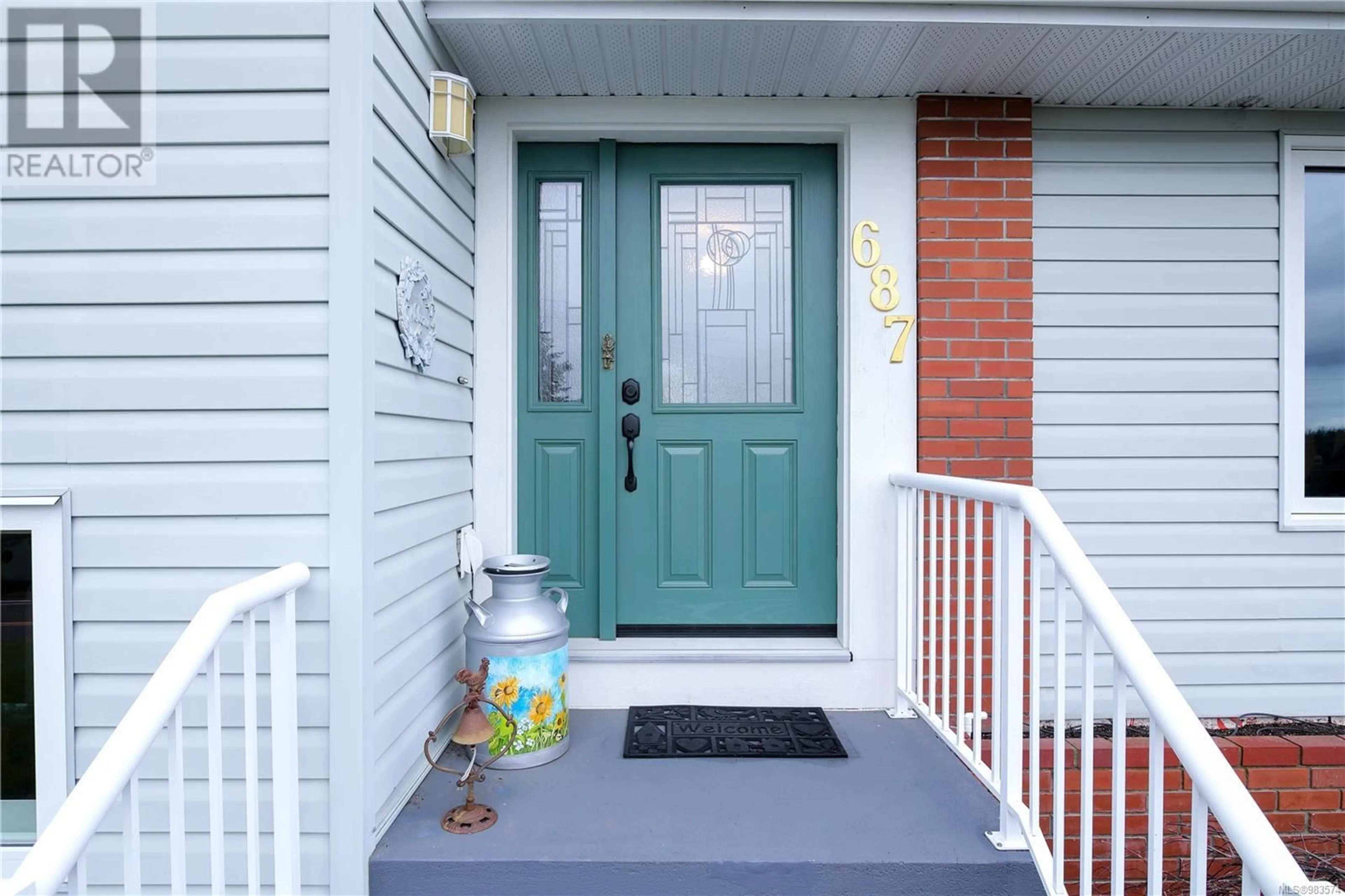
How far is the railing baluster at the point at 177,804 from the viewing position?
1.15 m

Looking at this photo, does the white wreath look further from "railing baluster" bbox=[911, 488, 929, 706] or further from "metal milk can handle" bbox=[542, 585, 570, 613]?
"railing baluster" bbox=[911, 488, 929, 706]

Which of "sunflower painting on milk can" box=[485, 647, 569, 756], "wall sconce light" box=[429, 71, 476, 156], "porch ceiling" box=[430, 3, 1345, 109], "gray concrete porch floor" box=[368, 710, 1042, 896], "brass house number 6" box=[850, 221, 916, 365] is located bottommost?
"gray concrete porch floor" box=[368, 710, 1042, 896]

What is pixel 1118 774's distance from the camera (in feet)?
4.28

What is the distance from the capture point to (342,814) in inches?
62.7

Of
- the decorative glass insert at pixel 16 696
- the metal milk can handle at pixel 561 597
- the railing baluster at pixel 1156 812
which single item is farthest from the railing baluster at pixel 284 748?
the railing baluster at pixel 1156 812

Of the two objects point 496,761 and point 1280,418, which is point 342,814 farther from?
point 1280,418

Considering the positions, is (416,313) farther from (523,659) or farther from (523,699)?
(523,699)

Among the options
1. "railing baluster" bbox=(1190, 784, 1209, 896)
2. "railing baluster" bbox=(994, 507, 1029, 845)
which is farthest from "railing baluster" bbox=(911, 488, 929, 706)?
"railing baluster" bbox=(1190, 784, 1209, 896)

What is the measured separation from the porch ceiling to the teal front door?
0.29 meters

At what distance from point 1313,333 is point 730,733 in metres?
2.62

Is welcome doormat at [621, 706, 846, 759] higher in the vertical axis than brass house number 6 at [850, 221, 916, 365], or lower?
lower

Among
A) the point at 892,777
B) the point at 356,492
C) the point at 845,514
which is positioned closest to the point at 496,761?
the point at 356,492

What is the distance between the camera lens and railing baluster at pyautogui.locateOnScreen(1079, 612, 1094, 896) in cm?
139

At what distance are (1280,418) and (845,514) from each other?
5.39ft
